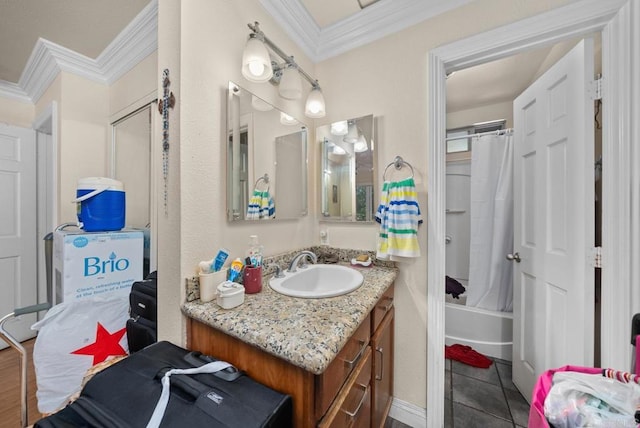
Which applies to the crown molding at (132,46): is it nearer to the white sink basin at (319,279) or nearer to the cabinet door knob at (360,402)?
the white sink basin at (319,279)

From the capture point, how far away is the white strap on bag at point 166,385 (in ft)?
1.73

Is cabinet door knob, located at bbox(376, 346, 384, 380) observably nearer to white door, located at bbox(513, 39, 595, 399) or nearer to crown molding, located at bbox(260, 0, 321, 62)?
white door, located at bbox(513, 39, 595, 399)

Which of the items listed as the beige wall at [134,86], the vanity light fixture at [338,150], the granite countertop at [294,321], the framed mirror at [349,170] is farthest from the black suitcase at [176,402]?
the beige wall at [134,86]

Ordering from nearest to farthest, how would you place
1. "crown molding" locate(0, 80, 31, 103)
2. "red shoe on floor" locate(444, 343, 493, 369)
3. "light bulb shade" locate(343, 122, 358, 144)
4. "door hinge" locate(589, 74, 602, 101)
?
"door hinge" locate(589, 74, 602, 101) < "light bulb shade" locate(343, 122, 358, 144) < "red shoe on floor" locate(444, 343, 493, 369) < "crown molding" locate(0, 80, 31, 103)

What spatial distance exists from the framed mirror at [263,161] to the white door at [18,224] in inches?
102

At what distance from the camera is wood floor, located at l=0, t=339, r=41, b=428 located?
1.30 metres

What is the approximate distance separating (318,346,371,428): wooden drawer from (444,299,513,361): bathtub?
139 cm

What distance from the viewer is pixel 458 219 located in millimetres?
2641

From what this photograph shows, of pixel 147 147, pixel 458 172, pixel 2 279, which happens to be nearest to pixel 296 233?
pixel 147 147

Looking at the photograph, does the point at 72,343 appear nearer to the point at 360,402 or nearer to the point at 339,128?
the point at 360,402

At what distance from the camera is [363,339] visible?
2.94ft

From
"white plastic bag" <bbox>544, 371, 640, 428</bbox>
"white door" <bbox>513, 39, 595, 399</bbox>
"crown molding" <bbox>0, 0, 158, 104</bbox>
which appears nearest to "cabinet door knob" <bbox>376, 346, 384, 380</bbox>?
"white plastic bag" <bbox>544, 371, 640, 428</bbox>

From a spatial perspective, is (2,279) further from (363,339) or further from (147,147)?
(363,339)

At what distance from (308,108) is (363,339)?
1330 mm
